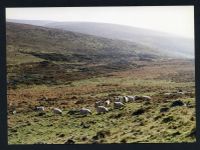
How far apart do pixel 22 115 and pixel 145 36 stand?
3832 mm

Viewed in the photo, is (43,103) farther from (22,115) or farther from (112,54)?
(112,54)

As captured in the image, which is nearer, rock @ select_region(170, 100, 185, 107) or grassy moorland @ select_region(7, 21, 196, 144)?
grassy moorland @ select_region(7, 21, 196, 144)

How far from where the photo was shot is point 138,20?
1248cm

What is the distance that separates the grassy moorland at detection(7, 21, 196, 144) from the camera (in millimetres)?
11984

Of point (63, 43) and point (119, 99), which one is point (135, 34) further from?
point (63, 43)

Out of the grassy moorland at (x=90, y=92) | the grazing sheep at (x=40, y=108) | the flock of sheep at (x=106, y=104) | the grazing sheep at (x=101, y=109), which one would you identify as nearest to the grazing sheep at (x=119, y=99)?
the flock of sheep at (x=106, y=104)

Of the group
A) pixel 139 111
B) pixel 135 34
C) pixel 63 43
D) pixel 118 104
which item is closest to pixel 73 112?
pixel 118 104

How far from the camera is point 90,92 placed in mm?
12242

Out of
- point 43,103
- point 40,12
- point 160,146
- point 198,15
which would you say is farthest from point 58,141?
point 198,15

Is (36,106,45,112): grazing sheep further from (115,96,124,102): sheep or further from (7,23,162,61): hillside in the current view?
(115,96,124,102): sheep

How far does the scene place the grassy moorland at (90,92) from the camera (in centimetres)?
1198

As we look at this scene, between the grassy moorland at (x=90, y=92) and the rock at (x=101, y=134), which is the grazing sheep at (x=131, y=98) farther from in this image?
the rock at (x=101, y=134)

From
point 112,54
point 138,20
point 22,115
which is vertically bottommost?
point 22,115

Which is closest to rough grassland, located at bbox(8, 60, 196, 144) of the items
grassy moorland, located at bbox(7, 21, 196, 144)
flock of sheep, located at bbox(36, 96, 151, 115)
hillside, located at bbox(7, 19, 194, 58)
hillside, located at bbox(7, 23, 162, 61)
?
grassy moorland, located at bbox(7, 21, 196, 144)
